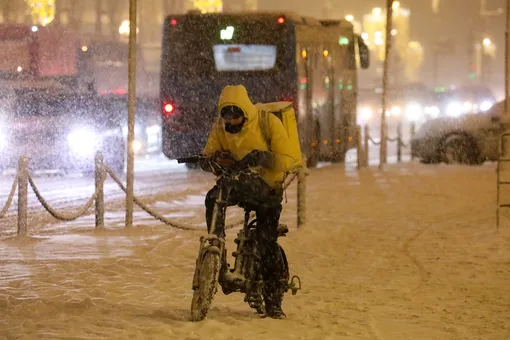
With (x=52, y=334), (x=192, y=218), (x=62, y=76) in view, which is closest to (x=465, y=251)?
(x=192, y=218)

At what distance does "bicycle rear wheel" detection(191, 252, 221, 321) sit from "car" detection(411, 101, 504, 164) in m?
19.3

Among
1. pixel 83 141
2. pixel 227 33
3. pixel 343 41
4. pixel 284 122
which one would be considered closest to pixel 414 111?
pixel 343 41

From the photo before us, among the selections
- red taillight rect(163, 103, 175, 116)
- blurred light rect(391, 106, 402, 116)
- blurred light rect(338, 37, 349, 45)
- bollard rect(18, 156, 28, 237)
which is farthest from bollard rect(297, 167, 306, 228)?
blurred light rect(391, 106, 402, 116)

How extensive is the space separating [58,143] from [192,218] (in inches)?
297

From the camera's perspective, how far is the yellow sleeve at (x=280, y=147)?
6.25m

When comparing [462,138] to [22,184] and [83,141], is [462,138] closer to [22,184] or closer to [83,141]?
[83,141]

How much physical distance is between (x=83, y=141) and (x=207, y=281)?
1472 cm

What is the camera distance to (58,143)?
20.0m

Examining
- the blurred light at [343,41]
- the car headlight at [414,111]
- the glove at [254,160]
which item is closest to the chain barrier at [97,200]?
the glove at [254,160]

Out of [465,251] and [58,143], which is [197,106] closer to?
[58,143]

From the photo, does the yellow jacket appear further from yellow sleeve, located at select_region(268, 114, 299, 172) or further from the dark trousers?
the dark trousers

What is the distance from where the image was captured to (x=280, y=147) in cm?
629

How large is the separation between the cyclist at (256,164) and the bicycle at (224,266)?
0.05 metres

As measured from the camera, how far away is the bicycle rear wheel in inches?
239
